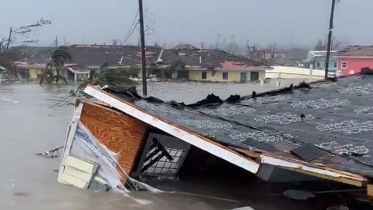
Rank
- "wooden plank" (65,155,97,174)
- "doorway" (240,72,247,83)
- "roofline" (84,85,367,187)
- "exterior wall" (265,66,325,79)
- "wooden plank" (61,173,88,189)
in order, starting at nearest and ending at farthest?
"roofline" (84,85,367,187)
"wooden plank" (65,155,97,174)
"wooden plank" (61,173,88,189)
"exterior wall" (265,66,325,79)
"doorway" (240,72,247,83)

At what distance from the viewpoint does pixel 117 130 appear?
6488mm

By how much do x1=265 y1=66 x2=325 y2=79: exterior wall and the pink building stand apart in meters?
2.98

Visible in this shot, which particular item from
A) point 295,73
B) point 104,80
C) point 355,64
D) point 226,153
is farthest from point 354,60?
point 226,153

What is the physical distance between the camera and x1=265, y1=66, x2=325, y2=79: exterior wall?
101ft

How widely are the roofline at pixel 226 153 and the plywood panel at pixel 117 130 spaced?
0.22 meters

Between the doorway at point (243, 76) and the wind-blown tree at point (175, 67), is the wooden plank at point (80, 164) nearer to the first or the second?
the wind-blown tree at point (175, 67)

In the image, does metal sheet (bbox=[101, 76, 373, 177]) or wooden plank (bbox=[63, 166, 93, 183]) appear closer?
metal sheet (bbox=[101, 76, 373, 177])

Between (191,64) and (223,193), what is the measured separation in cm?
2966

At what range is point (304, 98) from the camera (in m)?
7.67

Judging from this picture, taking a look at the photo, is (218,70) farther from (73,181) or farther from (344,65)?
(73,181)

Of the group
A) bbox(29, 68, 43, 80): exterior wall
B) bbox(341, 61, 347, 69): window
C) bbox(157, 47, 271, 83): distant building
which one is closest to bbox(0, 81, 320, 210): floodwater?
bbox(157, 47, 271, 83): distant building

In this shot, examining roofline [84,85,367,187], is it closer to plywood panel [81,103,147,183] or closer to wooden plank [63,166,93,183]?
plywood panel [81,103,147,183]

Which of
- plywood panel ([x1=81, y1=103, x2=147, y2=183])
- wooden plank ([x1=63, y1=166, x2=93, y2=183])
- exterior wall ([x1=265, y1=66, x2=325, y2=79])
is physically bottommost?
exterior wall ([x1=265, y1=66, x2=325, y2=79])

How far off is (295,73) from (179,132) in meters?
29.1
